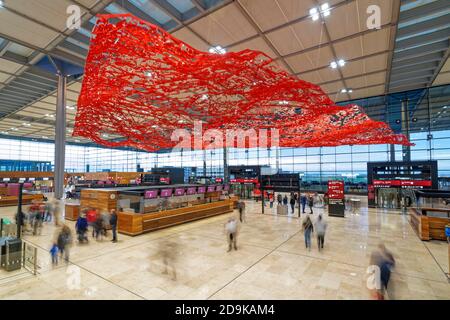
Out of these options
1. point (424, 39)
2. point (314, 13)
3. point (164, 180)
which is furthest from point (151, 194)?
point (424, 39)

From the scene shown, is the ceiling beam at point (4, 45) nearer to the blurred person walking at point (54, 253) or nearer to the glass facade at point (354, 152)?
the blurred person walking at point (54, 253)

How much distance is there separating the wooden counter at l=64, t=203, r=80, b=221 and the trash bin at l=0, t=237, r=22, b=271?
769 cm

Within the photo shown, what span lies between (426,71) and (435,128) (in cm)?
2147

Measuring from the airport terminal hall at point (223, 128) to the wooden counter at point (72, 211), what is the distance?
76 mm

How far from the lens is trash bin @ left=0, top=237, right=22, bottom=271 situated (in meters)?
6.53

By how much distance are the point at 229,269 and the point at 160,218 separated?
21.4ft

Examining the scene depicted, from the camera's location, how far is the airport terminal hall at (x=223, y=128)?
17.4 feet

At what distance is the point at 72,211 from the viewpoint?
14141 millimetres

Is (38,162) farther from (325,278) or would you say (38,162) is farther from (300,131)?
(325,278)

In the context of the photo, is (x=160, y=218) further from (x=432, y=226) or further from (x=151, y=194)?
(x=432, y=226)

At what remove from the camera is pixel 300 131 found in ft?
45.2

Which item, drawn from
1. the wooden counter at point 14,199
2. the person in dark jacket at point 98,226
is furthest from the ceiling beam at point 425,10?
the wooden counter at point 14,199
